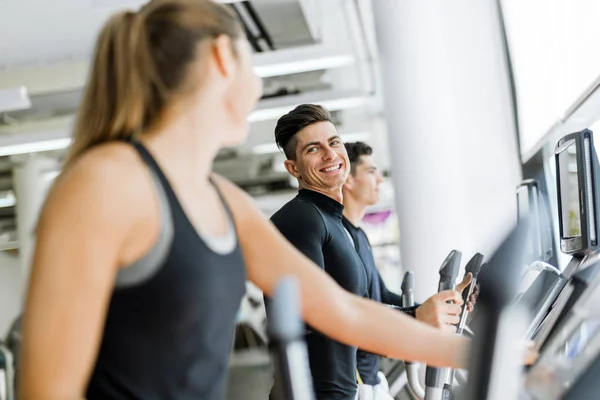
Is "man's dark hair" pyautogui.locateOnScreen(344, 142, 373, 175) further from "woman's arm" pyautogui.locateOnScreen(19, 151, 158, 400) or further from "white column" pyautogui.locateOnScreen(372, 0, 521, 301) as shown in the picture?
"woman's arm" pyautogui.locateOnScreen(19, 151, 158, 400)

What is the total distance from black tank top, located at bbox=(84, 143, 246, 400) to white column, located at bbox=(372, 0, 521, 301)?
3724 millimetres

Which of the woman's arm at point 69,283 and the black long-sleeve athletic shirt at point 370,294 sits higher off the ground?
the woman's arm at point 69,283

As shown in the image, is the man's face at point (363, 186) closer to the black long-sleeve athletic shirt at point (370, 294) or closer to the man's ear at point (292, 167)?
the black long-sleeve athletic shirt at point (370, 294)

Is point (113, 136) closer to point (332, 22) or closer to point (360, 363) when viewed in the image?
point (360, 363)

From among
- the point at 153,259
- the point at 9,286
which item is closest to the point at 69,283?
the point at 153,259

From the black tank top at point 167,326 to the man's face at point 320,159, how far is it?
1.48 meters

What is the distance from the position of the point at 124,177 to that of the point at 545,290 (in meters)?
1.28

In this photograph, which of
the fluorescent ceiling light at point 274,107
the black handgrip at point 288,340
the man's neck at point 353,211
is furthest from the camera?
the fluorescent ceiling light at point 274,107

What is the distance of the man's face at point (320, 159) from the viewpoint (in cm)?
241

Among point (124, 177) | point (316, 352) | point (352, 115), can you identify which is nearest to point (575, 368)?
point (124, 177)

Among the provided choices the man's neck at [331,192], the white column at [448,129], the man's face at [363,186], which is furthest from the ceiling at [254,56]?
the man's neck at [331,192]

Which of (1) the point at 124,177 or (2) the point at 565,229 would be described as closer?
(1) the point at 124,177

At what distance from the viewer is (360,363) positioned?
250 cm

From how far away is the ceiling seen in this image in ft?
21.8
